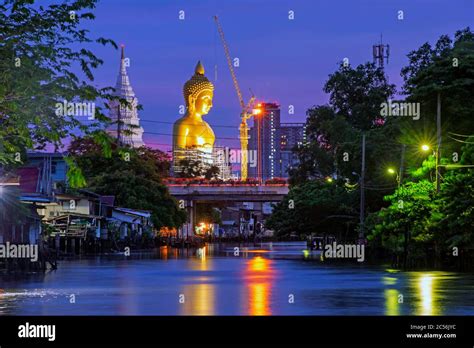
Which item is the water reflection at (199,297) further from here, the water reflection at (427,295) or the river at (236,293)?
the water reflection at (427,295)

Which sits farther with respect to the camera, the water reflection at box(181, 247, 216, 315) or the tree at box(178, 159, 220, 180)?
the tree at box(178, 159, 220, 180)

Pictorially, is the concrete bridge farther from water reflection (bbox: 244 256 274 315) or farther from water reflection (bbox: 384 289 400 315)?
water reflection (bbox: 384 289 400 315)

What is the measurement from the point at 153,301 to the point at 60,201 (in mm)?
57359

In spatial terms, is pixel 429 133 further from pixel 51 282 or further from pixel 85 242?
pixel 85 242

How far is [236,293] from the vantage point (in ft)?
104

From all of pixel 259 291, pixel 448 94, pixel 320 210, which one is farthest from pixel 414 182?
pixel 320 210

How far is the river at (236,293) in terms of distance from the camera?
25712 mm

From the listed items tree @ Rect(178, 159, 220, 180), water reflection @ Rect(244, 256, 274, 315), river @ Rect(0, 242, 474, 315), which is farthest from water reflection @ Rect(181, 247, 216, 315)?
tree @ Rect(178, 159, 220, 180)

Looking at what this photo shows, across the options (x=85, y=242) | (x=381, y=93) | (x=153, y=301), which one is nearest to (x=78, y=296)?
(x=153, y=301)

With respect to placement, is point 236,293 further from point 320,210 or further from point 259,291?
point 320,210

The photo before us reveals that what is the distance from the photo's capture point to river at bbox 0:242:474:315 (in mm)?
25712

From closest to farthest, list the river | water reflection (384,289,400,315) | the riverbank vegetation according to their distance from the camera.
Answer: water reflection (384,289,400,315)
the river
the riverbank vegetation
